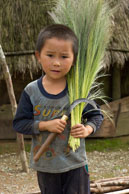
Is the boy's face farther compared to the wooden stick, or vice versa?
the wooden stick

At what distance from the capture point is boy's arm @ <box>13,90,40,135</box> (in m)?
1.62

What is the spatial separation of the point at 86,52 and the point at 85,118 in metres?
0.35

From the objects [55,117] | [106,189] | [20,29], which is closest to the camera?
[55,117]

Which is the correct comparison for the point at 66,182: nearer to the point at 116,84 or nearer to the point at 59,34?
the point at 59,34

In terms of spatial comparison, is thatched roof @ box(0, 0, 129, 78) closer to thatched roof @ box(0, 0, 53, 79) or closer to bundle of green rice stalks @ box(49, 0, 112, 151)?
thatched roof @ box(0, 0, 53, 79)

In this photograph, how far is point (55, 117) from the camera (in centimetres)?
163

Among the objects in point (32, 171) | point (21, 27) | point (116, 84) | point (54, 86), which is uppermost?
point (21, 27)

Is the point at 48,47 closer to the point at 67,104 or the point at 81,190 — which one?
the point at 67,104

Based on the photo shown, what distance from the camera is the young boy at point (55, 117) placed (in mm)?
1553

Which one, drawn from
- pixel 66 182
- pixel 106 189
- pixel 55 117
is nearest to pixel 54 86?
pixel 55 117

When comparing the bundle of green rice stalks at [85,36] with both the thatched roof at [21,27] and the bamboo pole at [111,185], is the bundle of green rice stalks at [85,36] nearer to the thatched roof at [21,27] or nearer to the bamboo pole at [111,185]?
the bamboo pole at [111,185]

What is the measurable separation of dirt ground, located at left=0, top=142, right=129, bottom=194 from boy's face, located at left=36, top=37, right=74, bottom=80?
7.09 feet

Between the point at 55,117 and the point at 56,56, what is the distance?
0.30 metres

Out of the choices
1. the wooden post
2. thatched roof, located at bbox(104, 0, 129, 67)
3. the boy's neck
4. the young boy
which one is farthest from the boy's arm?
the wooden post
